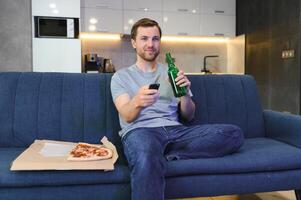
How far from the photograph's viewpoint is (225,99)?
2.17 m

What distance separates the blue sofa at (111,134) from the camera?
1.47 meters

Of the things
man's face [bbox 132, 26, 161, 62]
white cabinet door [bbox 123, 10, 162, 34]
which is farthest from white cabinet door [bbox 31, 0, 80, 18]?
man's face [bbox 132, 26, 161, 62]

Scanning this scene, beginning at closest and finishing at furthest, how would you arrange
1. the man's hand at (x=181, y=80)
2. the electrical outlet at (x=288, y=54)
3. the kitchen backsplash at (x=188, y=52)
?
the man's hand at (x=181, y=80), the electrical outlet at (x=288, y=54), the kitchen backsplash at (x=188, y=52)

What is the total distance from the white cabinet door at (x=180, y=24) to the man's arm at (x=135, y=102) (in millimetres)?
3342

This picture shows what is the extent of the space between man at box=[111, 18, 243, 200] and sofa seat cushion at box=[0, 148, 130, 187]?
0.09m

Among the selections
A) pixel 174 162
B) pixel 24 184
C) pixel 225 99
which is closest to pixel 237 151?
pixel 174 162

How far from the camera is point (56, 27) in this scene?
4180 mm

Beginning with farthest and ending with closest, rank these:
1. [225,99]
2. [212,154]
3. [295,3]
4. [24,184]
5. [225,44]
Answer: [225,44] < [295,3] < [225,99] < [212,154] < [24,184]

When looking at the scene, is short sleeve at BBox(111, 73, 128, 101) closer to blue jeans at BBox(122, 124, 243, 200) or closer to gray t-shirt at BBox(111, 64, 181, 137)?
gray t-shirt at BBox(111, 64, 181, 137)

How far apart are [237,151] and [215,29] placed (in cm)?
364

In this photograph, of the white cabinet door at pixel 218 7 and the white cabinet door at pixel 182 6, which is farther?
the white cabinet door at pixel 218 7

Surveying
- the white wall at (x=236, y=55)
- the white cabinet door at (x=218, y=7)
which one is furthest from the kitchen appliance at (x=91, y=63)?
the white wall at (x=236, y=55)

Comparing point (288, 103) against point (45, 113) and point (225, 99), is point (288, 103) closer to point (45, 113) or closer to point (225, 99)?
point (225, 99)

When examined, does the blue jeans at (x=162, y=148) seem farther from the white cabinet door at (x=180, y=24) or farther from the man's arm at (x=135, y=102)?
the white cabinet door at (x=180, y=24)
